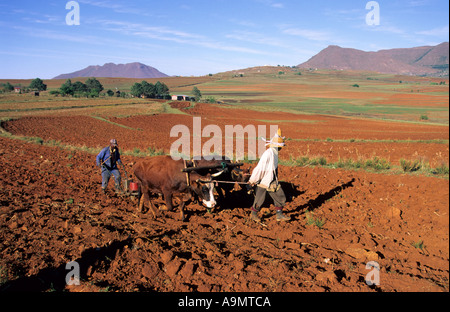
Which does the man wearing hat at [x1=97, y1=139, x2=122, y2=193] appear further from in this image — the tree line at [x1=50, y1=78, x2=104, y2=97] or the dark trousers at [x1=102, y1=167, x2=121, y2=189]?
the tree line at [x1=50, y1=78, x2=104, y2=97]

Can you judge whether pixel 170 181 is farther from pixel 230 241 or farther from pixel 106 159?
pixel 106 159

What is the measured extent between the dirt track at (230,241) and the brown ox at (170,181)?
47 cm

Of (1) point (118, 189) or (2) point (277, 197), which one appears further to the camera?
(1) point (118, 189)

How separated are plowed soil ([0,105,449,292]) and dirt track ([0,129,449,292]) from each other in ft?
0.07

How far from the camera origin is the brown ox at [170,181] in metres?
6.78

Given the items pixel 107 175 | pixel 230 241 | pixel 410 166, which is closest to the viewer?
pixel 230 241

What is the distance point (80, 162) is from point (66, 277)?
10.2m

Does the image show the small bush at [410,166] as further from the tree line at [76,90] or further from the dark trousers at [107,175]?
the tree line at [76,90]

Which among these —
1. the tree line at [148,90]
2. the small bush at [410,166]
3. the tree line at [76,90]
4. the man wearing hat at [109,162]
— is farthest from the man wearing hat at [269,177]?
the tree line at [148,90]

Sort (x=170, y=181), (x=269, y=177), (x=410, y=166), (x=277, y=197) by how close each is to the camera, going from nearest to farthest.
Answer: (x=269, y=177) → (x=277, y=197) → (x=170, y=181) → (x=410, y=166)

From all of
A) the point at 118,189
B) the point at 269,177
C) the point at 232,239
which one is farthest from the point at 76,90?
→ the point at 232,239

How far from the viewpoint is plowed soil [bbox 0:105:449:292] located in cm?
412

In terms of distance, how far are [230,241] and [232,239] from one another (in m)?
0.10

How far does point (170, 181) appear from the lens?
23.3ft
